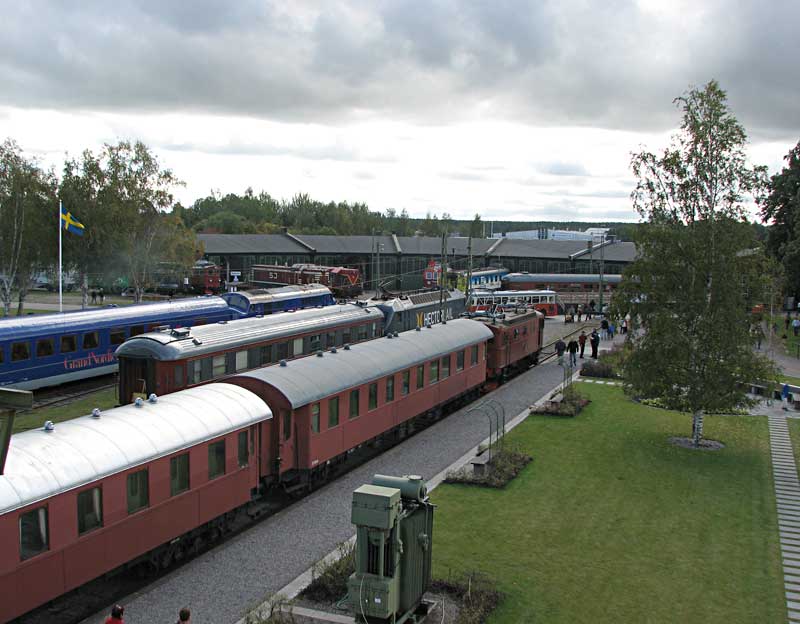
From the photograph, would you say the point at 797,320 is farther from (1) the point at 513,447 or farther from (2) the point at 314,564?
(2) the point at 314,564

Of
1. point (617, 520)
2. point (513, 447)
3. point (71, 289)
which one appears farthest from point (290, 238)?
point (617, 520)

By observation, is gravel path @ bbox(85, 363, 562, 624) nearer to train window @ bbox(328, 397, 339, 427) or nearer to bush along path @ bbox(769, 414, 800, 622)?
train window @ bbox(328, 397, 339, 427)

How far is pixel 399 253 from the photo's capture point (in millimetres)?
90812

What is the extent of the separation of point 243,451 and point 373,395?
21.0ft

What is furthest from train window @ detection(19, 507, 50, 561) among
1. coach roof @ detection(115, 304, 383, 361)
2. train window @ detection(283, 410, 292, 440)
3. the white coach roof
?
coach roof @ detection(115, 304, 383, 361)

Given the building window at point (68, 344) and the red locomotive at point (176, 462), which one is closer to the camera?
the red locomotive at point (176, 462)

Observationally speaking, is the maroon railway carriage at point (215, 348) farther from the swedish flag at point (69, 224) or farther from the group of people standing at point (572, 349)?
the swedish flag at point (69, 224)

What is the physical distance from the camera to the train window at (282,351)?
92.0 ft

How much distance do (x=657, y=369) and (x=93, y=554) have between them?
17736 millimetres

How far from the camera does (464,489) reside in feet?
63.3

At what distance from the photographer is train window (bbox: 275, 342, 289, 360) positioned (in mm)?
28047

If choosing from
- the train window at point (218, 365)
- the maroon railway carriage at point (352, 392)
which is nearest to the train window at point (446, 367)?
the maroon railway carriage at point (352, 392)

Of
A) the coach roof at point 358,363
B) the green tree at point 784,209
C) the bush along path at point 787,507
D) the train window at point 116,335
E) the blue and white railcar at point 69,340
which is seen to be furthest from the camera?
the green tree at point 784,209

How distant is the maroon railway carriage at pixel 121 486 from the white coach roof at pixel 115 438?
0.06 ft
